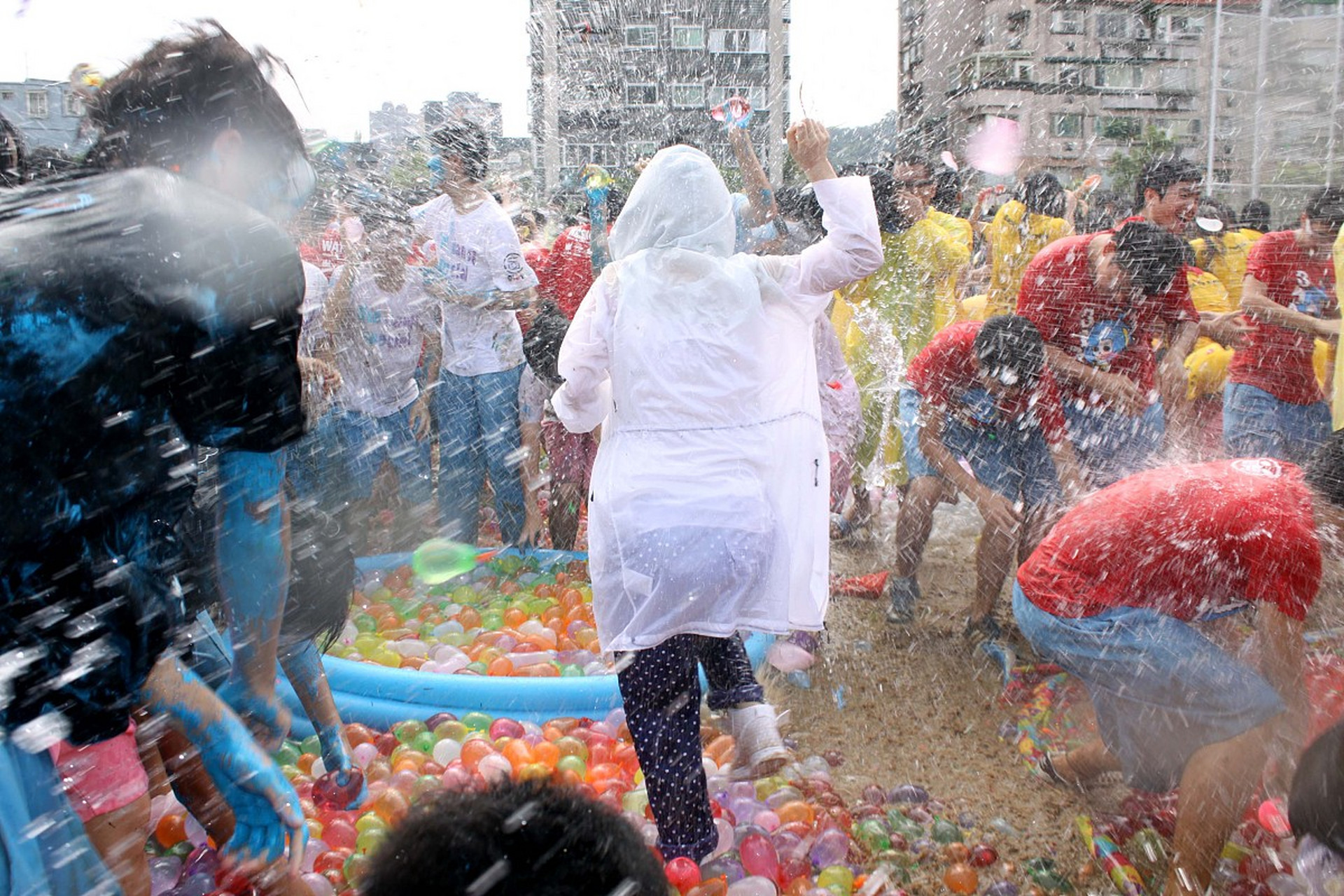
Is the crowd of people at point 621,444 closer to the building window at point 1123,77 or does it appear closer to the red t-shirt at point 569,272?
the red t-shirt at point 569,272

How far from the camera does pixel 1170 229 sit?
17.0ft

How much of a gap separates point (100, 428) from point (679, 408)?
1458 mm

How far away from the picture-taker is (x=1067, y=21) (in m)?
43.1

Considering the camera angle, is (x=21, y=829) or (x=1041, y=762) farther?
(x=1041, y=762)

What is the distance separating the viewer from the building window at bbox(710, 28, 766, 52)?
36.1 metres

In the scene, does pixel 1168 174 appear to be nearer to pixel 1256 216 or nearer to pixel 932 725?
pixel 932 725

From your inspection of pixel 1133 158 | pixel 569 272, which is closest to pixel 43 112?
pixel 569 272

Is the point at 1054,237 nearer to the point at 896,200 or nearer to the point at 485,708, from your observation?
the point at 896,200

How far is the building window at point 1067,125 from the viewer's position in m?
44.2

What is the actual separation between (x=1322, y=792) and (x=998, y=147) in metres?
10.8

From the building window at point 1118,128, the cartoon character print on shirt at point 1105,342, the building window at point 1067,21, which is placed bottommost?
the cartoon character print on shirt at point 1105,342

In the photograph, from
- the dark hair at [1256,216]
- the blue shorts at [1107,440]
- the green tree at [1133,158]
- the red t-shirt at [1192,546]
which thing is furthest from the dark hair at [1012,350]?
the green tree at [1133,158]

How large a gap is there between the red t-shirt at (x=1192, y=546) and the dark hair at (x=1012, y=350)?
114cm

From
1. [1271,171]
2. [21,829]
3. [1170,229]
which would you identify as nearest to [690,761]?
[21,829]
